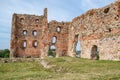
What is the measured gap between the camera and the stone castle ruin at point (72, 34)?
20891 millimetres

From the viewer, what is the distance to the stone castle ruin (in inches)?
822

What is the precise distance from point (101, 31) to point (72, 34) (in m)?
9.89

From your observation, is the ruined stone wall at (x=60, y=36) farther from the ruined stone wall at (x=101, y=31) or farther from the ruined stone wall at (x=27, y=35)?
the ruined stone wall at (x=101, y=31)

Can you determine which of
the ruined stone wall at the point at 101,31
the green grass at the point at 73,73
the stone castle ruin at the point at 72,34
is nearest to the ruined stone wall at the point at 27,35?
the stone castle ruin at the point at 72,34

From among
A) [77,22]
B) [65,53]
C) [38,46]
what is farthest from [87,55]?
[38,46]

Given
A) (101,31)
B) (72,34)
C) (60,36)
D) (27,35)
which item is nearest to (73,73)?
(101,31)

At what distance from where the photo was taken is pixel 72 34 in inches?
1278

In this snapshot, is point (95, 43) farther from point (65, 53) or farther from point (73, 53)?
point (65, 53)

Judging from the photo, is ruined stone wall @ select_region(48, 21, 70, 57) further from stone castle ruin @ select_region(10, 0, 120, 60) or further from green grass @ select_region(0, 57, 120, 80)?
green grass @ select_region(0, 57, 120, 80)

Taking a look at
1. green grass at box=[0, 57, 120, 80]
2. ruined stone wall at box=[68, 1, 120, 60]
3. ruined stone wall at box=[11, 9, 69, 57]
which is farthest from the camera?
ruined stone wall at box=[11, 9, 69, 57]

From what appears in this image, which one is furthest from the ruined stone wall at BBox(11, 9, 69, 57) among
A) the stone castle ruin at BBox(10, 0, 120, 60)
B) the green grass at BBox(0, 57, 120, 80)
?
the green grass at BBox(0, 57, 120, 80)

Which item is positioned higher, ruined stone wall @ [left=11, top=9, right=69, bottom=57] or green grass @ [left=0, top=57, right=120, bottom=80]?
ruined stone wall @ [left=11, top=9, right=69, bottom=57]

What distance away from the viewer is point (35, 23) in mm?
39781

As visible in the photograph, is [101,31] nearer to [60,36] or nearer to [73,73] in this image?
[73,73]
